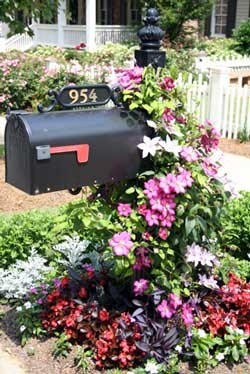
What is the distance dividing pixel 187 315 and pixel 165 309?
13cm

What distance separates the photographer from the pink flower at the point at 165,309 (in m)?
3.07

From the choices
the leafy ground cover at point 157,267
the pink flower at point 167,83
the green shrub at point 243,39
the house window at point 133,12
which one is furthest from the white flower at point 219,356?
the house window at point 133,12

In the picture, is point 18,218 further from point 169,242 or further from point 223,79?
point 223,79

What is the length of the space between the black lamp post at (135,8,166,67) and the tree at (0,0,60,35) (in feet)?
13.6

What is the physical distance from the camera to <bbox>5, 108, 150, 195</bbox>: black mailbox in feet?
8.93

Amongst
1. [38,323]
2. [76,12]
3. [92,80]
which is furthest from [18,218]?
[76,12]

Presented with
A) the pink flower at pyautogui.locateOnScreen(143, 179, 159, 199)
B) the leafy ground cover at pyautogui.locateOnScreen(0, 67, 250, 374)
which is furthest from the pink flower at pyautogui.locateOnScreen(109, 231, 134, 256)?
the pink flower at pyautogui.locateOnScreen(143, 179, 159, 199)

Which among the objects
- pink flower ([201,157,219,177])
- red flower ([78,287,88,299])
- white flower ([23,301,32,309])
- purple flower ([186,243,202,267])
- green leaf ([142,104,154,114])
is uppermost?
green leaf ([142,104,154,114])

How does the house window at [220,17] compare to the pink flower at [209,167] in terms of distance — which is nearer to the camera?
the pink flower at [209,167]

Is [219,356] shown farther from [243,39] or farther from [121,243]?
[243,39]

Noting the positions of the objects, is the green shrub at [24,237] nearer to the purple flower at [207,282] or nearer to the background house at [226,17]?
the purple flower at [207,282]

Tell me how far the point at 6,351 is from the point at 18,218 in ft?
4.19

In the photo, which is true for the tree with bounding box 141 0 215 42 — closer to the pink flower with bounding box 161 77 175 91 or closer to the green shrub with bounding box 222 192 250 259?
the green shrub with bounding box 222 192 250 259

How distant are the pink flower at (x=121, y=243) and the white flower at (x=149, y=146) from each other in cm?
42
